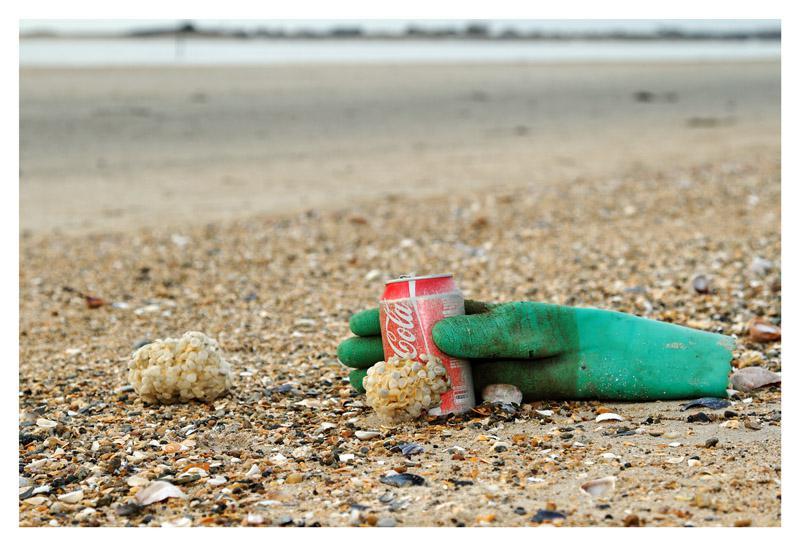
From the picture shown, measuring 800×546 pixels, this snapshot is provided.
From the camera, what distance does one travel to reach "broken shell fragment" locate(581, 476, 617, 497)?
280 centimetres

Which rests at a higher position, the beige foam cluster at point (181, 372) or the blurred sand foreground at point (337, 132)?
the blurred sand foreground at point (337, 132)

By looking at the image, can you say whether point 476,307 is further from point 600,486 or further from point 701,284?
point 701,284

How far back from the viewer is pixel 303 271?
6.64 meters

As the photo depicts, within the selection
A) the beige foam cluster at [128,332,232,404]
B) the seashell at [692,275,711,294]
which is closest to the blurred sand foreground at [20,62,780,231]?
the seashell at [692,275,711,294]

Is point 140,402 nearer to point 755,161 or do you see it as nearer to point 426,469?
point 426,469

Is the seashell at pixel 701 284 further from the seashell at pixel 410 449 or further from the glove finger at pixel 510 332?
the seashell at pixel 410 449

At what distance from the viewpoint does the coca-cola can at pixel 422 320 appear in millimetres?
3396

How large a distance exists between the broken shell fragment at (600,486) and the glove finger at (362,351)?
3.86 feet

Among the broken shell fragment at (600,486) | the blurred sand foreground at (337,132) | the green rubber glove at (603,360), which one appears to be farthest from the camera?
the blurred sand foreground at (337,132)

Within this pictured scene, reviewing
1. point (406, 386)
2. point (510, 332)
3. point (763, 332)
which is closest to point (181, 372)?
point (406, 386)

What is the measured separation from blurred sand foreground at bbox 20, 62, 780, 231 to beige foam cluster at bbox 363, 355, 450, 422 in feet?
17.6

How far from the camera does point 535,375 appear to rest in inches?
142

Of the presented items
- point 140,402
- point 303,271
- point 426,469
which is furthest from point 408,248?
point 426,469

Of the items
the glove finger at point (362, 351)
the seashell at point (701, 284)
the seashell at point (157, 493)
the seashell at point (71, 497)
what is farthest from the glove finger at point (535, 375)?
the seashell at point (701, 284)
